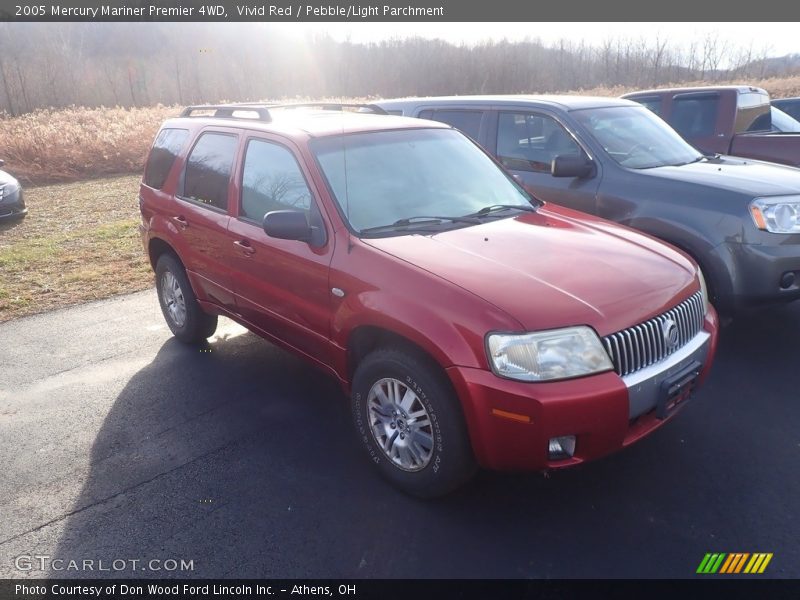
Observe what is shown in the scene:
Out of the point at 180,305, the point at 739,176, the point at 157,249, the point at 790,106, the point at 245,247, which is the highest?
the point at 790,106

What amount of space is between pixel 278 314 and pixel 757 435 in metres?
3.00

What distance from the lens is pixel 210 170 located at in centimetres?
465

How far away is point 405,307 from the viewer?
304 centimetres

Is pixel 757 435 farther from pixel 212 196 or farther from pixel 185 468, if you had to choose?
pixel 212 196

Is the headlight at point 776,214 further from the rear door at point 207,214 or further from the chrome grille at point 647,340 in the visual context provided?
the rear door at point 207,214

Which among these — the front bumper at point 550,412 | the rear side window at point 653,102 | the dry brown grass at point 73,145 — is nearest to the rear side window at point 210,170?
the front bumper at point 550,412

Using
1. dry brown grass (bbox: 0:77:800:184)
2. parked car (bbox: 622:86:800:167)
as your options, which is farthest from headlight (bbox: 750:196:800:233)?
dry brown grass (bbox: 0:77:800:184)

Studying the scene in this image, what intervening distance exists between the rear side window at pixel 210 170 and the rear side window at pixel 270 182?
0.77 ft

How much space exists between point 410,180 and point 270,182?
0.90 m

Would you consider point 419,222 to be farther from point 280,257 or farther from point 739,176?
point 739,176

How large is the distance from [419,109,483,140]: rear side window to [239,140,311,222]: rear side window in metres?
2.85

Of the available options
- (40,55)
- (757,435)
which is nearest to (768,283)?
(757,435)

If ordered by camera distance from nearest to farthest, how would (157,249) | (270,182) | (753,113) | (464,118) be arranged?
1. (270,182)
2. (157,249)
3. (464,118)
4. (753,113)

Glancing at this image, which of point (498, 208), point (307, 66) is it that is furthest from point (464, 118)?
point (307, 66)
